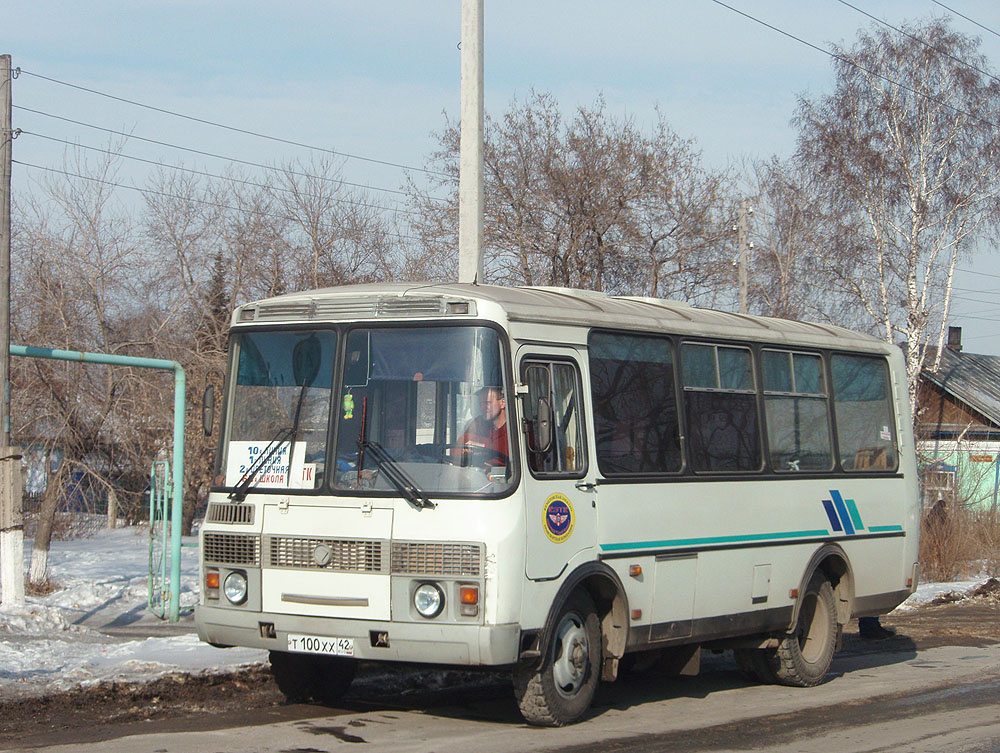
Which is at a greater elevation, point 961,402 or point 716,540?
point 961,402

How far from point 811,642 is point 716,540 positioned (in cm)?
209

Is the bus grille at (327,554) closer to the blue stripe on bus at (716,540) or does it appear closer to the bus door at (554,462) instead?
the bus door at (554,462)

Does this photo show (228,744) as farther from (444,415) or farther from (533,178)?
(533,178)

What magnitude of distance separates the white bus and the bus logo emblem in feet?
2.85

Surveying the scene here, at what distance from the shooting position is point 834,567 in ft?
37.5

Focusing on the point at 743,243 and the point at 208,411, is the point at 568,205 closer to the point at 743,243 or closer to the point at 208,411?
the point at 743,243

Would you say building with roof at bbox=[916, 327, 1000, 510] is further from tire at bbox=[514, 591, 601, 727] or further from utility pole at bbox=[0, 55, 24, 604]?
tire at bbox=[514, 591, 601, 727]

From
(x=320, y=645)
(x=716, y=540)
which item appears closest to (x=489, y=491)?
(x=320, y=645)

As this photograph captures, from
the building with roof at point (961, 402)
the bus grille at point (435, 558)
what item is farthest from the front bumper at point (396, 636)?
the building with roof at point (961, 402)

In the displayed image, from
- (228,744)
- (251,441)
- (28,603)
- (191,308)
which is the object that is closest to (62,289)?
(191,308)

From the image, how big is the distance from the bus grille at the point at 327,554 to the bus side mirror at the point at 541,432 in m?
1.14

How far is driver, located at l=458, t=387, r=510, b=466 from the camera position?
7.95 m

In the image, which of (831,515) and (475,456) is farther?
(831,515)

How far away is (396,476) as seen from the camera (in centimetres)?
802
